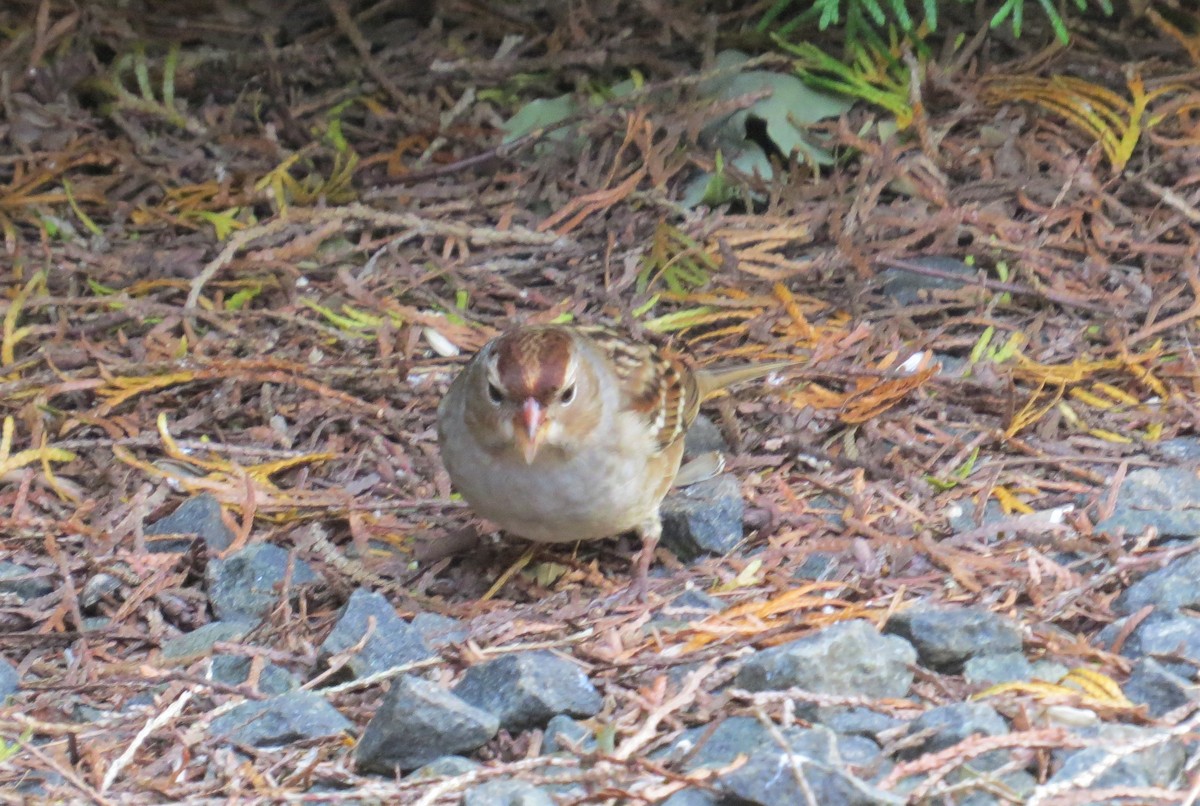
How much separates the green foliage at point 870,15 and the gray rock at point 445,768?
344 cm

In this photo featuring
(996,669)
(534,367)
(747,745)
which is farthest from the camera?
(534,367)

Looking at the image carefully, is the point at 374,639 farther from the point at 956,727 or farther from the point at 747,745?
the point at 956,727

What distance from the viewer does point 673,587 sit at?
12.4 feet

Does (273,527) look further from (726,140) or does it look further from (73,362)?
(726,140)

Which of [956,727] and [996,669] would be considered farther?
[996,669]

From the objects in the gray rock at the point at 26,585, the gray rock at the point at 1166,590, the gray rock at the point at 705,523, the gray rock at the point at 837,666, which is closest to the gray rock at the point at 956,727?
the gray rock at the point at 837,666

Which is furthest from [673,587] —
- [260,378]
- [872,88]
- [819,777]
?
[872,88]

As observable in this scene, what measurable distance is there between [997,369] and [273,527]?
2.31 m

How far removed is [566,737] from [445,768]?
24 cm

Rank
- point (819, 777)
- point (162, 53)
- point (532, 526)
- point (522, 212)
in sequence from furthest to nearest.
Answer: point (162, 53), point (522, 212), point (532, 526), point (819, 777)

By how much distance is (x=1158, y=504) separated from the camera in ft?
12.5

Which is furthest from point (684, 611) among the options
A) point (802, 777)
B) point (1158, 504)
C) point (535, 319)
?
point (535, 319)

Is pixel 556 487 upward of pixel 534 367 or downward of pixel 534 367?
downward

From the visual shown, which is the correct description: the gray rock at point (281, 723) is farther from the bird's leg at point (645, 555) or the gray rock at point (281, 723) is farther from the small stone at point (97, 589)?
the bird's leg at point (645, 555)
